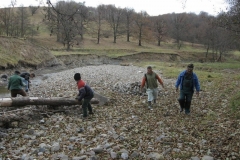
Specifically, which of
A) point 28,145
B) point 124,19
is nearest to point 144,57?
point 124,19

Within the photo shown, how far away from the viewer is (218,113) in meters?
12.1

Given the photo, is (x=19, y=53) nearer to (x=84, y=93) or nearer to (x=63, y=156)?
(x=84, y=93)

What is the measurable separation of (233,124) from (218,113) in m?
2.28

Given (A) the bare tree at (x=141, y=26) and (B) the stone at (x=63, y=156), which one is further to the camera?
(A) the bare tree at (x=141, y=26)

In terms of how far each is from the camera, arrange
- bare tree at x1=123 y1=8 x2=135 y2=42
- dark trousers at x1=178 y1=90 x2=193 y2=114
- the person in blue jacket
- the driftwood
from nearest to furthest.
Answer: the driftwood, the person in blue jacket, dark trousers at x1=178 y1=90 x2=193 y2=114, bare tree at x1=123 y1=8 x2=135 y2=42

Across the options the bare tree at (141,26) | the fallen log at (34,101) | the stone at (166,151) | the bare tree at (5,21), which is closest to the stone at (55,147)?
the stone at (166,151)

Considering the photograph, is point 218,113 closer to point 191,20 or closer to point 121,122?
point 121,122

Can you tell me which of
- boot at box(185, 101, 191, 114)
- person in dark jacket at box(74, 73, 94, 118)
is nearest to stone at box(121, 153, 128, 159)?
person in dark jacket at box(74, 73, 94, 118)

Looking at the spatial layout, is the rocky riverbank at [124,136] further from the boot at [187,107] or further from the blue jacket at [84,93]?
the blue jacket at [84,93]

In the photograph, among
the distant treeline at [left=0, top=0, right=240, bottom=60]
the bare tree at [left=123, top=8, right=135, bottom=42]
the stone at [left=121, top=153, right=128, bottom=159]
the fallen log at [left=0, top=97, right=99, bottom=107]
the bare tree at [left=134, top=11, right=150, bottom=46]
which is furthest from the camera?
the bare tree at [left=123, top=8, right=135, bottom=42]

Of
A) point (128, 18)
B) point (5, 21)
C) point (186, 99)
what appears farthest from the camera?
point (128, 18)

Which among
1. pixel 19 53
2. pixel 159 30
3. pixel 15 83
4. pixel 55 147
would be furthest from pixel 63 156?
pixel 159 30

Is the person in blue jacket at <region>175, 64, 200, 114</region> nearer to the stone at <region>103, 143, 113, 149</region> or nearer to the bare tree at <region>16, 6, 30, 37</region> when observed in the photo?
the stone at <region>103, 143, 113, 149</region>

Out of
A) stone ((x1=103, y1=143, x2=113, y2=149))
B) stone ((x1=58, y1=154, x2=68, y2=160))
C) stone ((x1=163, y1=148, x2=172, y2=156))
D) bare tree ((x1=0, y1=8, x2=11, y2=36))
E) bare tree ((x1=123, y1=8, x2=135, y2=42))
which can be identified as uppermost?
bare tree ((x1=123, y1=8, x2=135, y2=42))
